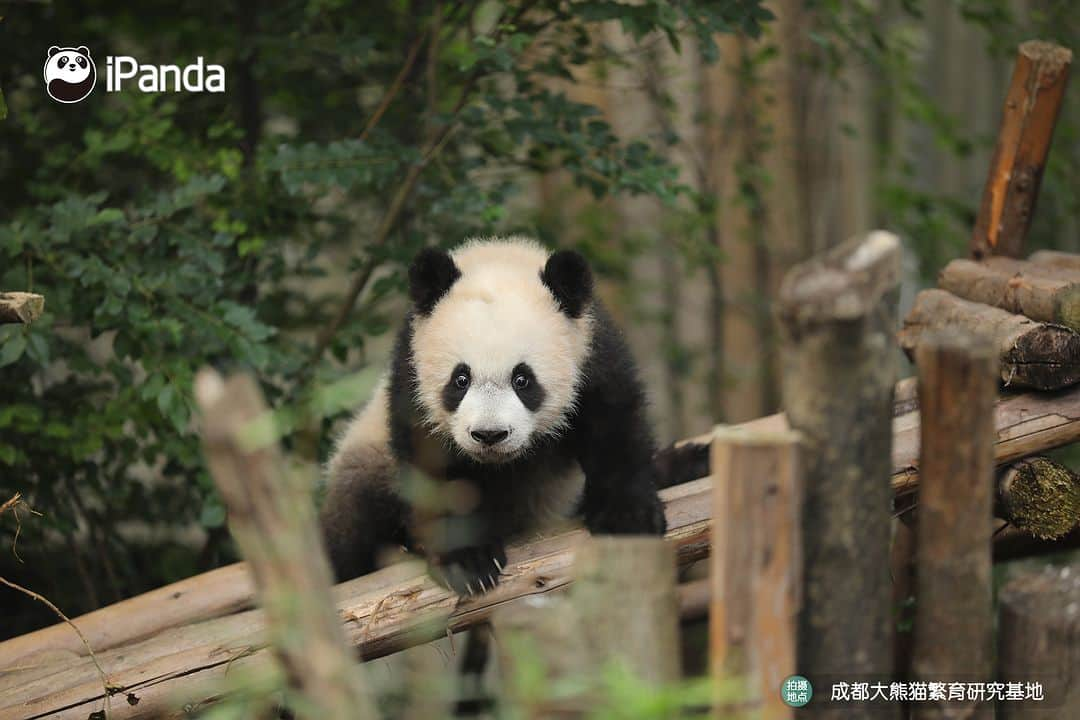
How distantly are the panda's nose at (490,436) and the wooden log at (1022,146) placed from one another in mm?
2196

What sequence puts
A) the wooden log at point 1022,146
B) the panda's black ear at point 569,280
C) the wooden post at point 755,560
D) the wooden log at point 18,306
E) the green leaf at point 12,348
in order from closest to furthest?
the wooden post at point 755,560 < the wooden log at point 18,306 < the panda's black ear at point 569,280 < the green leaf at point 12,348 < the wooden log at point 1022,146

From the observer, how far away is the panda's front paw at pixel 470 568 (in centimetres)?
308

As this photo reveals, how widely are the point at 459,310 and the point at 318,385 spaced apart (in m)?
1.16

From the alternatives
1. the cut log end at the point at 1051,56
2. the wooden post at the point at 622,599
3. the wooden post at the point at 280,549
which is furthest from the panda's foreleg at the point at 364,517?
the cut log end at the point at 1051,56

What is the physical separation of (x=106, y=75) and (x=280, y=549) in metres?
3.87

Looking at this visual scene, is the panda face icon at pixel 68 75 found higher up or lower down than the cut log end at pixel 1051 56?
higher up

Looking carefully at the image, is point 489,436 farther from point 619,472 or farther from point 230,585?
point 230,585

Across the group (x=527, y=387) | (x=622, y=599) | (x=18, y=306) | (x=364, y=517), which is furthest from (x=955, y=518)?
(x=18, y=306)

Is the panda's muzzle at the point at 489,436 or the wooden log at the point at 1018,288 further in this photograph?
the wooden log at the point at 1018,288

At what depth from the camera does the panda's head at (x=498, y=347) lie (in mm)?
3146

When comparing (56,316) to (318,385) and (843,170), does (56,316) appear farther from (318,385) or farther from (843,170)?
(843,170)

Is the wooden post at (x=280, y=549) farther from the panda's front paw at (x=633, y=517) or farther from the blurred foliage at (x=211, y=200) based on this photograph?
the blurred foliage at (x=211, y=200)

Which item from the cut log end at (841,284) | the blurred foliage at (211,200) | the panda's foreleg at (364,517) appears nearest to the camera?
the cut log end at (841,284)

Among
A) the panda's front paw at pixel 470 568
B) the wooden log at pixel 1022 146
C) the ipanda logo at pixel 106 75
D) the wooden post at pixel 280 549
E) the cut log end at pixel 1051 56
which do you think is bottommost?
the panda's front paw at pixel 470 568
